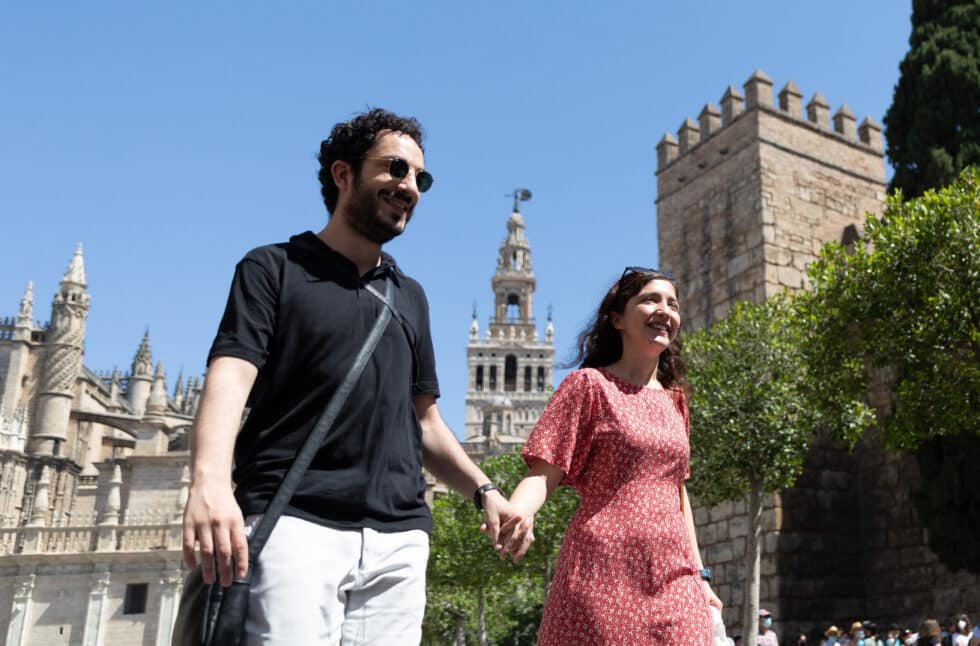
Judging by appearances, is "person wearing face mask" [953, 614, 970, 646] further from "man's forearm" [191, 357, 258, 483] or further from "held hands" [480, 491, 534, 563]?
"man's forearm" [191, 357, 258, 483]

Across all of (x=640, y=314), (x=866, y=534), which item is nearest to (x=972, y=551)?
(x=866, y=534)

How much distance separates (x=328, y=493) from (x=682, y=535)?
5.36 ft

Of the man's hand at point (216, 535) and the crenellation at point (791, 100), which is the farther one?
the crenellation at point (791, 100)

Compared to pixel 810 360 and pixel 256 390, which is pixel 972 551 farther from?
pixel 256 390

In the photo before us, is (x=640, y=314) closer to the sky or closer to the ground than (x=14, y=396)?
closer to the ground

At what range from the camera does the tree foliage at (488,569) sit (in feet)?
86.6

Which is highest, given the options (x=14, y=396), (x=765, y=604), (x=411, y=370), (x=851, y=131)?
(x=851, y=131)

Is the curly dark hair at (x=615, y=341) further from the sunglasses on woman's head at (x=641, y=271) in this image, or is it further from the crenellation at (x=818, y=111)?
the crenellation at (x=818, y=111)

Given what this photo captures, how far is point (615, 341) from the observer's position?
4.11m

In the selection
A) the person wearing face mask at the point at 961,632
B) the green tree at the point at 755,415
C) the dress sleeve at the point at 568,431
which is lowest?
the person wearing face mask at the point at 961,632

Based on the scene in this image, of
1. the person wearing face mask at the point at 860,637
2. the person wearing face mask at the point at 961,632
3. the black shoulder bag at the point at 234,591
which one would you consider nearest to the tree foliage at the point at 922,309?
the person wearing face mask at the point at 961,632

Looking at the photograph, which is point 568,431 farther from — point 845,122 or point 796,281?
point 845,122

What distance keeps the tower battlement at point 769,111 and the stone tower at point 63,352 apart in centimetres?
3724

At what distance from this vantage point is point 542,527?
85.7 feet
